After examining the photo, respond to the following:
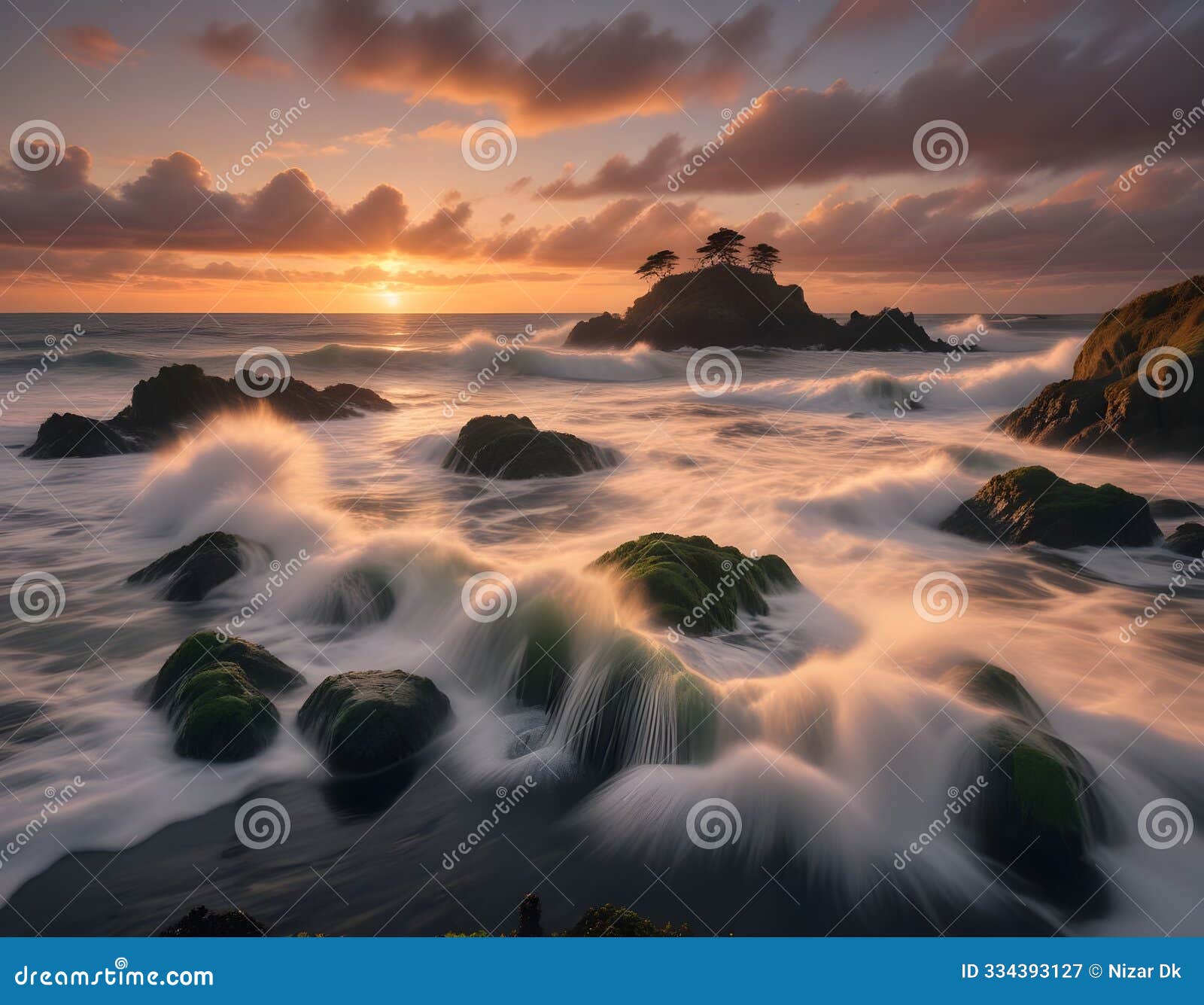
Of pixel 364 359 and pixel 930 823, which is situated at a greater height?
pixel 364 359

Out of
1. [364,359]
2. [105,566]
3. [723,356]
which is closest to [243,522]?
[105,566]

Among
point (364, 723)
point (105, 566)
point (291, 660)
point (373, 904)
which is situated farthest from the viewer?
point (105, 566)

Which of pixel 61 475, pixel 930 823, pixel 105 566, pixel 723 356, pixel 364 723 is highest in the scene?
pixel 723 356

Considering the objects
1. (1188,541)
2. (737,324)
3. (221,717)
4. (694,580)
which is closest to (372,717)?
(221,717)

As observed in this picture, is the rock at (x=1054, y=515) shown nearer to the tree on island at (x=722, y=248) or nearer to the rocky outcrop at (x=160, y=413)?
the rocky outcrop at (x=160, y=413)

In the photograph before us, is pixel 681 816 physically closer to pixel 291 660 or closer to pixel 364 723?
pixel 364 723

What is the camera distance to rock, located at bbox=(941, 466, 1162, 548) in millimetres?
13102

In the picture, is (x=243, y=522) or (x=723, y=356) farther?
(x=723, y=356)

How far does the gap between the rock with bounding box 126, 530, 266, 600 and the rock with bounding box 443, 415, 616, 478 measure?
26.5 ft

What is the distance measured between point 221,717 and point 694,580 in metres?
6.03

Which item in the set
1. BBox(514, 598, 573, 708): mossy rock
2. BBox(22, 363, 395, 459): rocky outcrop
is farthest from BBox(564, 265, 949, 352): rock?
BBox(514, 598, 573, 708): mossy rock

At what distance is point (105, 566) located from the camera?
1353 cm

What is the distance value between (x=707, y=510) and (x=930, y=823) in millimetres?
10713

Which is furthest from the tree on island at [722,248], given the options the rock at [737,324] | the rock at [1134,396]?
the rock at [1134,396]
